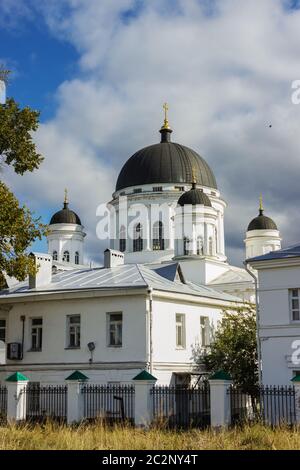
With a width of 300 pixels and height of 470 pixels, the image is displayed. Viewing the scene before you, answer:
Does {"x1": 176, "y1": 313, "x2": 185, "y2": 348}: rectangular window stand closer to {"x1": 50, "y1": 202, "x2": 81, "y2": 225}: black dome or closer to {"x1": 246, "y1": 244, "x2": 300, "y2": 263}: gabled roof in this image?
{"x1": 246, "y1": 244, "x2": 300, "y2": 263}: gabled roof

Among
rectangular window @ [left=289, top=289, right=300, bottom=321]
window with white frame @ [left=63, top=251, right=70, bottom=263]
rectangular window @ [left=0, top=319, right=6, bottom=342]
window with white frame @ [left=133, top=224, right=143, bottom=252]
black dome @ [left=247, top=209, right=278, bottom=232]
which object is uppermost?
black dome @ [left=247, top=209, right=278, bottom=232]

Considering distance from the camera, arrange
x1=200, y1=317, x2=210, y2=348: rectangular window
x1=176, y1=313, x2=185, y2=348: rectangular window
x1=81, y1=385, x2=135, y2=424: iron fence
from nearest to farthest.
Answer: x1=81, y1=385, x2=135, y2=424: iron fence
x1=176, y1=313, x2=185, y2=348: rectangular window
x1=200, y1=317, x2=210, y2=348: rectangular window

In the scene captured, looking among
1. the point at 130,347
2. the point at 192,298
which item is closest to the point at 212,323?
the point at 192,298

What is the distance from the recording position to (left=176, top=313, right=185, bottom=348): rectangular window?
27.8 metres

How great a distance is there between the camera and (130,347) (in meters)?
25.8

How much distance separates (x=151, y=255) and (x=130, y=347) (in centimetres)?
2420

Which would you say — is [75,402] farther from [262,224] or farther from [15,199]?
[262,224]

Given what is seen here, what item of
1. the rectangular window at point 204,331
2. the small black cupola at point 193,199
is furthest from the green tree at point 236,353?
the small black cupola at point 193,199

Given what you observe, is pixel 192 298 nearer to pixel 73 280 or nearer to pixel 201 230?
pixel 73 280

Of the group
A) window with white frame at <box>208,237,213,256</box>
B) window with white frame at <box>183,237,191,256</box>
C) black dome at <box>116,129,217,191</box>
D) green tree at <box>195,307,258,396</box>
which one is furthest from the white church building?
black dome at <box>116,129,217,191</box>

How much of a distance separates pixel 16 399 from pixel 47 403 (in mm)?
2118

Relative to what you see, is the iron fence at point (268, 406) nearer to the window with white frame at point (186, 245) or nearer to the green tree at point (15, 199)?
the green tree at point (15, 199)

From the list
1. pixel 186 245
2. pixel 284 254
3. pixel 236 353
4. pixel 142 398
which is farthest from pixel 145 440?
pixel 186 245

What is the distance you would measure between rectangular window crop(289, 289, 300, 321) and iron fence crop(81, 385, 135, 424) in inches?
235
